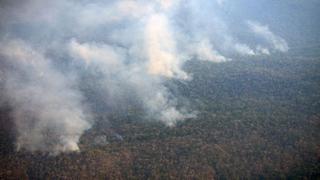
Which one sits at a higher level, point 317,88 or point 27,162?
point 317,88

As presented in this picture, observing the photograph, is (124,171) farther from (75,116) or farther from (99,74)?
(99,74)

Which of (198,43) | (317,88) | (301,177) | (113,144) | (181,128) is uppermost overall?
(198,43)

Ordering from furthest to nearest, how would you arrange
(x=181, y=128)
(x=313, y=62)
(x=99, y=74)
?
(x=313, y=62), (x=99, y=74), (x=181, y=128)

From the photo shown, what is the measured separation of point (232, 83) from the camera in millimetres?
138000

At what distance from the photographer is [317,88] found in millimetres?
131375

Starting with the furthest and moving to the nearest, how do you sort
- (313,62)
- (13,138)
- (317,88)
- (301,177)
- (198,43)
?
(198,43) → (313,62) → (317,88) → (13,138) → (301,177)

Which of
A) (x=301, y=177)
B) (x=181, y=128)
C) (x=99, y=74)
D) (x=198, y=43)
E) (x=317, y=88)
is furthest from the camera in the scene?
(x=198, y=43)

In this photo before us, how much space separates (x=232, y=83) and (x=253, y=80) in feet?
29.5

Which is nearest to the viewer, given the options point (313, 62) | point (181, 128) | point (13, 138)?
point (13, 138)

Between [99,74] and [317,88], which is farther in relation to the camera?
[99,74]

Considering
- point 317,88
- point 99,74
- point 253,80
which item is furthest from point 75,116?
point 317,88

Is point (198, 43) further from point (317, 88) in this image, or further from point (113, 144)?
point (113, 144)

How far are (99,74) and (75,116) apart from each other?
129 feet

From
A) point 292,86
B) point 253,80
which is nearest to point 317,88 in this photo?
point 292,86
